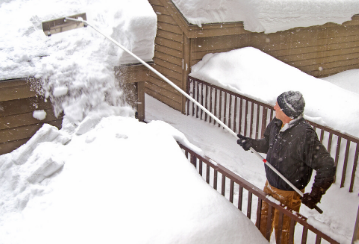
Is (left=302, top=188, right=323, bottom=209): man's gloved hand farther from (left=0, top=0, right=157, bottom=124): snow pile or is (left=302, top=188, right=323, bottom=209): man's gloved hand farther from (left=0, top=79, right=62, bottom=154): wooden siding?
(left=0, top=79, right=62, bottom=154): wooden siding

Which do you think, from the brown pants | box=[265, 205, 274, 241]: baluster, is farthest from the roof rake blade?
box=[265, 205, 274, 241]: baluster

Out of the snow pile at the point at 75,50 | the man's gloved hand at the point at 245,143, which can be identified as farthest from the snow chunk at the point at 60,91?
the man's gloved hand at the point at 245,143

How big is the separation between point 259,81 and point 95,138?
3.96 m

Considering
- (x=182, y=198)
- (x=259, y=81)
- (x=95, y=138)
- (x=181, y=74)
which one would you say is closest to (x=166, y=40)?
(x=181, y=74)

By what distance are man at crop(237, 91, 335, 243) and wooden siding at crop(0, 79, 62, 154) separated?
3.32 metres

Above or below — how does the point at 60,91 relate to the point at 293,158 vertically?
above

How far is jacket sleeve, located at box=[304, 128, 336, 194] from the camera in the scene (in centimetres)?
267

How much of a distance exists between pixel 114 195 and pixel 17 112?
2.38 m

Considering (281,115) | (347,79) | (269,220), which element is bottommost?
(269,220)

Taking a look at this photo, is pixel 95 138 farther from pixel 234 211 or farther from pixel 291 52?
pixel 291 52

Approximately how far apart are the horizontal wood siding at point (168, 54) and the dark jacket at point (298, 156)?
14.9 ft

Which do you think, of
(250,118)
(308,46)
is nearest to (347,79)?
(308,46)

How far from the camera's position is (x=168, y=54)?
7750 mm

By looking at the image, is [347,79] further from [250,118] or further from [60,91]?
[60,91]
